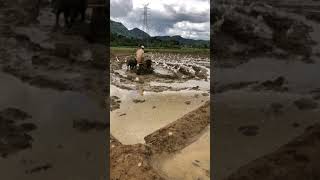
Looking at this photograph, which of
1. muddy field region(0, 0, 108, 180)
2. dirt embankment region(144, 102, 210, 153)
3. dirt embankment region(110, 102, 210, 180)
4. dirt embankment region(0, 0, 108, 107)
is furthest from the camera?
dirt embankment region(144, 102, 210, 153)

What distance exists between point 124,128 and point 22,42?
303 centimetres

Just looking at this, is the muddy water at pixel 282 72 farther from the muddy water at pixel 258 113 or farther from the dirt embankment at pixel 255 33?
the dirt embankment at pixel 255 33

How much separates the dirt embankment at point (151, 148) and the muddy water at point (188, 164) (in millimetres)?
148

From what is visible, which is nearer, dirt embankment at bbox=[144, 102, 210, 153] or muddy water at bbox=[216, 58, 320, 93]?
dirt embankment at bbox=[144, 102, 210, 153]

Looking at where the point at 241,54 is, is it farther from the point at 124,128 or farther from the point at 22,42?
the point at 22,42

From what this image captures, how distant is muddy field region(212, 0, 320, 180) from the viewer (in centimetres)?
657

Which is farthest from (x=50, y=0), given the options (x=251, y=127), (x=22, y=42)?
(x=251, y=127)

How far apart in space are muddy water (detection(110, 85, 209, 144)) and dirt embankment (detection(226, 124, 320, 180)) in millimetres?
2559

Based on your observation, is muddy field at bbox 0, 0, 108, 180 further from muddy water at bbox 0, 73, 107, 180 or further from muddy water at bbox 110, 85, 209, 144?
muddy water at bbox 110, 85, 209, 144

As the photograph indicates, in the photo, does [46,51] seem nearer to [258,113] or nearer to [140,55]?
[258,113]

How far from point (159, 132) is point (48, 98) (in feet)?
6.95

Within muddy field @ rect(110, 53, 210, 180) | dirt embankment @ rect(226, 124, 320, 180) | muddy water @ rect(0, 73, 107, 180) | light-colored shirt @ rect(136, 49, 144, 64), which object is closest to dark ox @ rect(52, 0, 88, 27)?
muddy water @ rect(0, 73, 107, 180)

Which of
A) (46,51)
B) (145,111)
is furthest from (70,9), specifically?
(145,111)

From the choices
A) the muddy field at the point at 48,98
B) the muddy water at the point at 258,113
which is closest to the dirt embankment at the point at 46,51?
the muddy field at the point at 48,98
